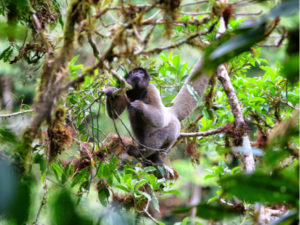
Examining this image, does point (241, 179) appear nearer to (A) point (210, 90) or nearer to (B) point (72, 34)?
(B) point (72, 34)

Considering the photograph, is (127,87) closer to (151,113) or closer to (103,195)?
(103,195)

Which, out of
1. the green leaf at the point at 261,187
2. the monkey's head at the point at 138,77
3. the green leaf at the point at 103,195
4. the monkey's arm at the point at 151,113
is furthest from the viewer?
the monkey's arm at the point at 151,113

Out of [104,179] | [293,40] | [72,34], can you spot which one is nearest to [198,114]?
[104,179]

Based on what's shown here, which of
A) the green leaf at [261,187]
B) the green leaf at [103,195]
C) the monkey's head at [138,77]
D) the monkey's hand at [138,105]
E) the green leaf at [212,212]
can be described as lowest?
the green leaf at [103,195]

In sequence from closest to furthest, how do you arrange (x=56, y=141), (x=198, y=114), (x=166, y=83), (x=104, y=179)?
1. (x=56, y=141)
2. (x=104, y=179)
3. (x=166, y=83)
4. (x=198, y=114)

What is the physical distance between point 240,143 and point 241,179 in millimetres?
3030

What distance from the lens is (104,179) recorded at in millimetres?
3469

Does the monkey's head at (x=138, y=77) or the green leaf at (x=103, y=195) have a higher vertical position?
the monkey's head at (x=138, y=77)

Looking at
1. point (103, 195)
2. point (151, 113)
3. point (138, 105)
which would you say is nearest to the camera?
point (103, 195)

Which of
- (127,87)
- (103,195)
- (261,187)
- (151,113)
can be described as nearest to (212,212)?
(261,187)

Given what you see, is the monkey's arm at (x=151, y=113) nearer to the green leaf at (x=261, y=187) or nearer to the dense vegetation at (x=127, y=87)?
the dense vegetation at (x=127, y=87)

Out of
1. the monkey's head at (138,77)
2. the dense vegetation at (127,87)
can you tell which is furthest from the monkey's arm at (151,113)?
the dense vegetation at (127,87)

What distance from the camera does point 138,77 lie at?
4.70 meters

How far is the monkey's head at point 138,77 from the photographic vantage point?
4.70 meters
